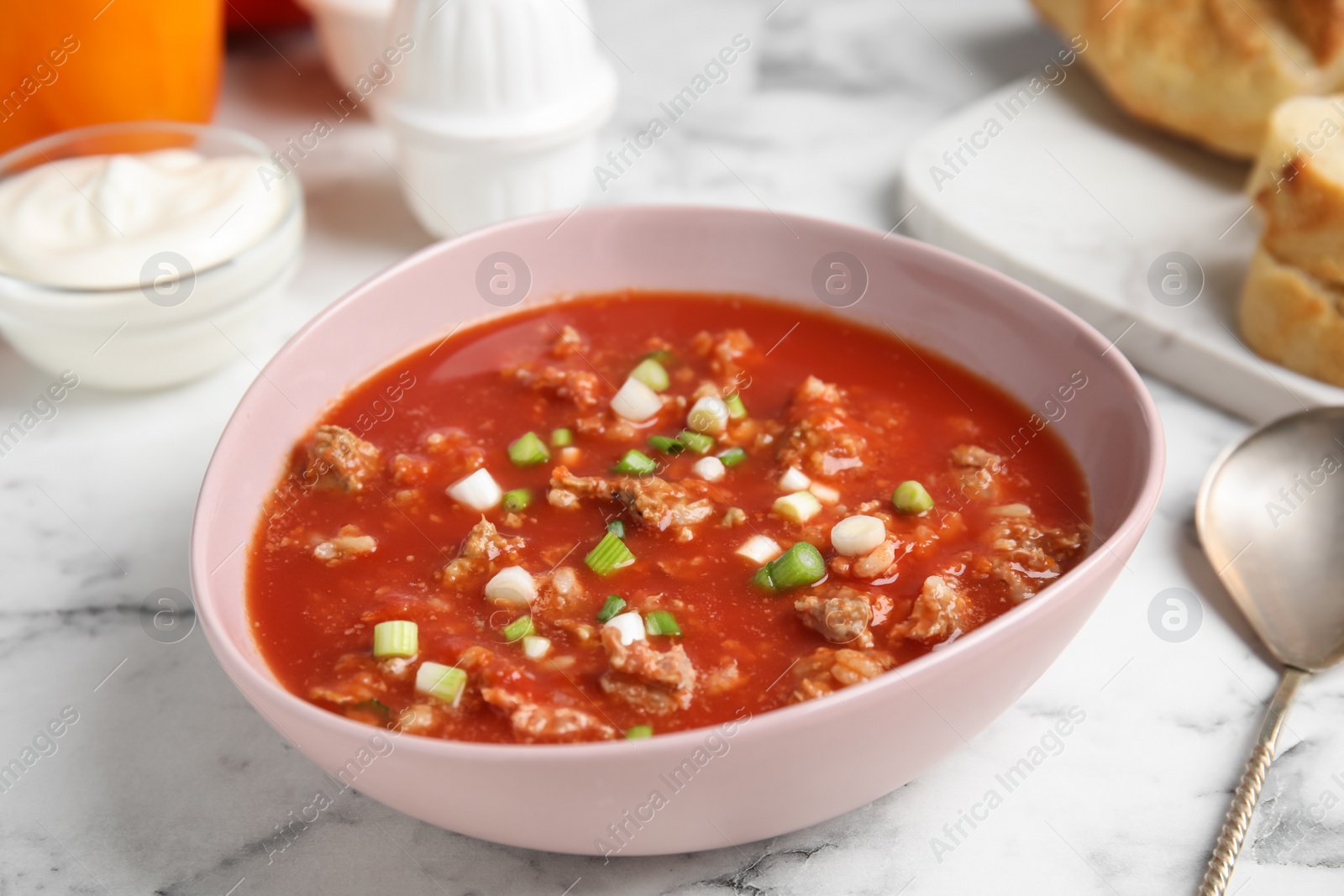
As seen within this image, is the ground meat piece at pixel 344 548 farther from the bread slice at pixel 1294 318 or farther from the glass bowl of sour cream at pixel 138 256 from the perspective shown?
the bread slice at pixel 1294 318

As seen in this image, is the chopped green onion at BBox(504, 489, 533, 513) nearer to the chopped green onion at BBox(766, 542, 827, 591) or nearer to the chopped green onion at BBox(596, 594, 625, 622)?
the chopped green onion at BBox(596, 594, 625, 622)

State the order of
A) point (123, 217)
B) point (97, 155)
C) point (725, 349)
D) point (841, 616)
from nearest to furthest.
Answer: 1. point (841, 616)
2. point (725, 349)
3. point (123, 217)
4. point (97, 155)

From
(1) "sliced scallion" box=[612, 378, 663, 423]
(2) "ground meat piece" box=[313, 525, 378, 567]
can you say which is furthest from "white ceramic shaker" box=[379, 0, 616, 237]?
(2) "ground meat piece" box=[313, 525, 378, 567]

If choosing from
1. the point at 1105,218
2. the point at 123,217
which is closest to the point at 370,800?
the point at 123,217

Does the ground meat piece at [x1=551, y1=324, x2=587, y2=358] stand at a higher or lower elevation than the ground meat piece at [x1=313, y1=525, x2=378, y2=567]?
higher

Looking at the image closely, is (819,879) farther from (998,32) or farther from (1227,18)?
(998,32)

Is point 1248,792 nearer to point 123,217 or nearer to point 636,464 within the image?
point 636,464

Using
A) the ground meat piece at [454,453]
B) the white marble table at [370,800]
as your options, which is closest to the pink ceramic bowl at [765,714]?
the white marble table at [370,800]

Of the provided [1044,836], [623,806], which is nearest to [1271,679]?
[1044,836]
